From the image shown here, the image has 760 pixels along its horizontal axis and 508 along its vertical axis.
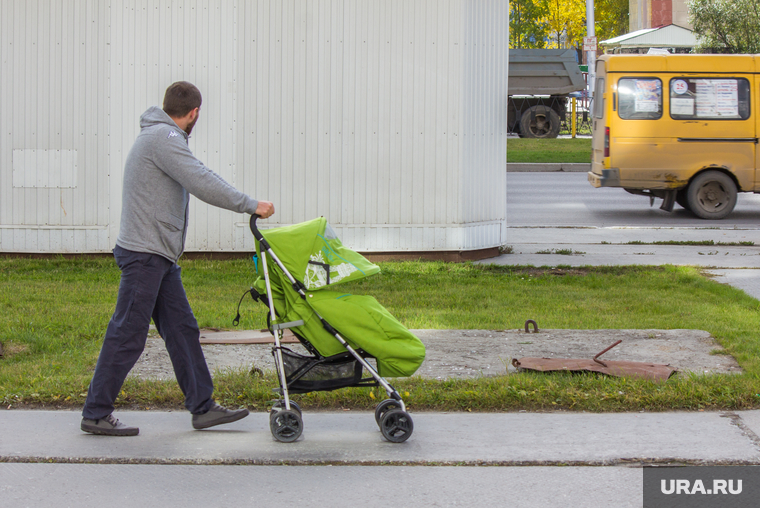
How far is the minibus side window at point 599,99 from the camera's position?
50.1 ft

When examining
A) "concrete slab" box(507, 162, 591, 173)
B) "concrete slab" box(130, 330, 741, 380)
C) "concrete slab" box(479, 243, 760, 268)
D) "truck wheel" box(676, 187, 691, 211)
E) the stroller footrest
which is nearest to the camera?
the stroller footrest

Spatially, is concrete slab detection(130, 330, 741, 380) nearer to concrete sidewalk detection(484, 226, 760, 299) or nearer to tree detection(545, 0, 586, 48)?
concrete sidewalk detection(484, 226, 760, 299)

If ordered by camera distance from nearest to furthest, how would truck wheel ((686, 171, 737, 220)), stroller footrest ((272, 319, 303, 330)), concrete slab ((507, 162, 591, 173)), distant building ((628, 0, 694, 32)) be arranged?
stroller footrest ((272, 319, 303, 330)) → truck wheel ((686, 171, 737, 220)) → concrete slab ((507, 162, 591, 173)) → distant building ((628, 0, 694, 32))

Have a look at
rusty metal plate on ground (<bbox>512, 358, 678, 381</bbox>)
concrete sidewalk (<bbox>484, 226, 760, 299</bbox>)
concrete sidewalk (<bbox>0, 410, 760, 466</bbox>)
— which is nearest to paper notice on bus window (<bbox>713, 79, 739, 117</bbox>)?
concrete sidewalk (<bbox>484, 226, 760, 299</bbox>)

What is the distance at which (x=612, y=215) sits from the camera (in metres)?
15.7

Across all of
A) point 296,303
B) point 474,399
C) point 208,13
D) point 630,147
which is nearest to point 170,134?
point 296,303

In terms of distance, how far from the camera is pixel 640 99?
14.7 metres

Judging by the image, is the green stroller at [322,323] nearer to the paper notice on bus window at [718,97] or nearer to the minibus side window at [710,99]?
the minibus side window at [710,99]

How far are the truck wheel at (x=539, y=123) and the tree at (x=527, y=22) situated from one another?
11.4 metres

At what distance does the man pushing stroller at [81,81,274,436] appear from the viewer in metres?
4.53

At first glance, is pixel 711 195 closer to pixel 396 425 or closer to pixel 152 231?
pixel 396 425

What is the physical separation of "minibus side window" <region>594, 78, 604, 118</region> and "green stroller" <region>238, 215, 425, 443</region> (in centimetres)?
1163

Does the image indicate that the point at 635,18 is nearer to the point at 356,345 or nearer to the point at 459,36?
the point at 459,36

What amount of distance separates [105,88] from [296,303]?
6.48m
